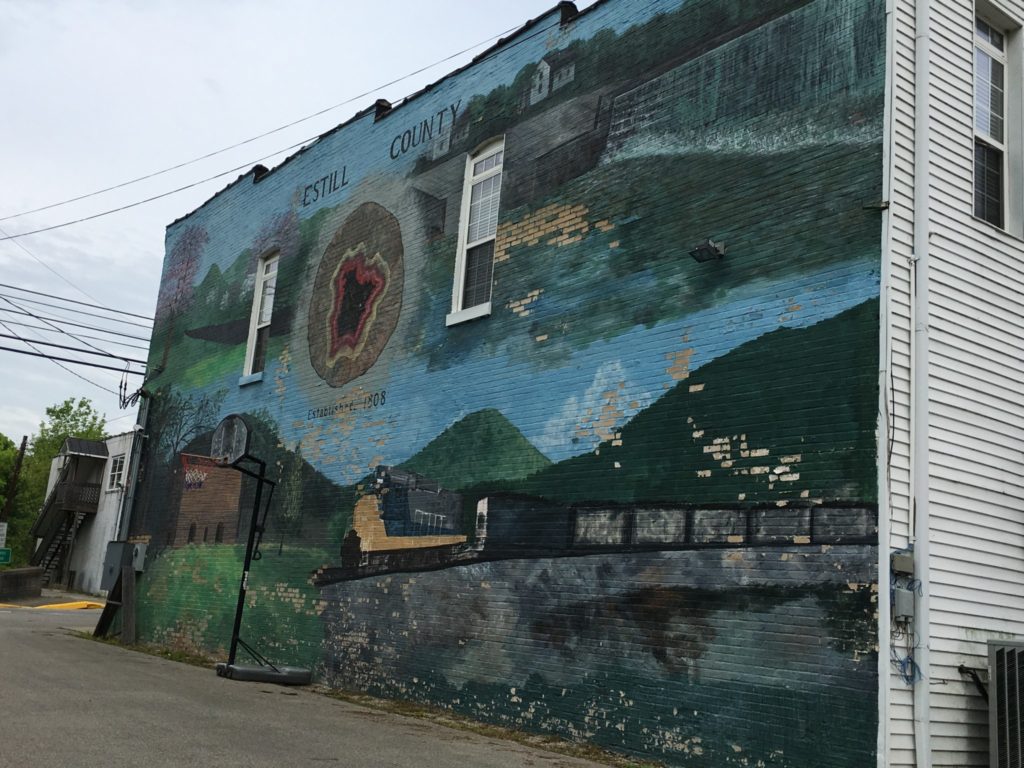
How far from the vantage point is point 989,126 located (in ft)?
29.5

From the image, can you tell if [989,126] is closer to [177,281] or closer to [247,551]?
[247,551]

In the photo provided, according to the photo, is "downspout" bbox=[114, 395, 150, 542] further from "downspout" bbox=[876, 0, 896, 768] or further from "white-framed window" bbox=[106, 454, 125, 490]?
"white-framed window" bbox=[106, 454, 125, 490]

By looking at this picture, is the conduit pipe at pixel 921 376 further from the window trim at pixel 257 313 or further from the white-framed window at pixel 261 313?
the white-framed window at pixel 261 313

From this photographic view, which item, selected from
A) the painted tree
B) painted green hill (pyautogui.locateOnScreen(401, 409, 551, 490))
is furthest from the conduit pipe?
the painted tree

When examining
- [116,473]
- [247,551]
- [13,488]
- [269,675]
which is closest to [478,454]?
[269,675]

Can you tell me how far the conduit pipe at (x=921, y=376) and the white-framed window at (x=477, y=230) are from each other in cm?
502

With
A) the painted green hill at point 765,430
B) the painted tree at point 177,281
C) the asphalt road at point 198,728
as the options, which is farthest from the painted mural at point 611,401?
the painted tree at point 177,281

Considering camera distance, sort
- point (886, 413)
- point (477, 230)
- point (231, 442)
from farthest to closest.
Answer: point (231, 442)
point (477, 230)
point (886, 413)

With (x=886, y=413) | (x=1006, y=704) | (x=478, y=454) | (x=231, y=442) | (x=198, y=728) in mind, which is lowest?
(x=198, y=728)

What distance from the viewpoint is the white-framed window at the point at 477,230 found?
11703 millimetres

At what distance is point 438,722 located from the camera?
32.9 ft

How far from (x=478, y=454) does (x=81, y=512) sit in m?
35.6

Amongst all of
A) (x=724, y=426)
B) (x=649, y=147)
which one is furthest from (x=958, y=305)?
(x=649, y=147)

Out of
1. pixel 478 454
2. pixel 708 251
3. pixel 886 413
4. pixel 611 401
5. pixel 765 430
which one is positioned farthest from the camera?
pixel 478 454
